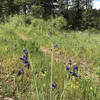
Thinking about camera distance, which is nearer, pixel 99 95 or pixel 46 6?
pixel 99 95

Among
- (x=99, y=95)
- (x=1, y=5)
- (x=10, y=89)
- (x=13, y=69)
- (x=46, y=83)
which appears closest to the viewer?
(x=99, y=95)

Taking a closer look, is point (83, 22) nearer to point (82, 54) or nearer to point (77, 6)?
point (77, 6)

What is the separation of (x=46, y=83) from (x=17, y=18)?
34.1ft

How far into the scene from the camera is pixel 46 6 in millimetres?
27922

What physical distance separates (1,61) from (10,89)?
104cm

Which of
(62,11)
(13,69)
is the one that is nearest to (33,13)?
(62,11)

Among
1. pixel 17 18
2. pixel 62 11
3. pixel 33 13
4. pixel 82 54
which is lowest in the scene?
pixel 82 54

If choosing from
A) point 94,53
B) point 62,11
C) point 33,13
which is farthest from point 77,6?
point 94,53

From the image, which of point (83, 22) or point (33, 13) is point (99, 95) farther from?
point (83, 22)

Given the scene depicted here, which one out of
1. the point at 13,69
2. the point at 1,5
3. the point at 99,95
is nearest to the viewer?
the point at 99,95

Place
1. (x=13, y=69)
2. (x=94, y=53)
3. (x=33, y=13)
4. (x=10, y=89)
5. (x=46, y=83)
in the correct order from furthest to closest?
1. (x=33, y=13)
2. (x=94, y=53)
3. (x=13, y=69)
4. (x=46, y=83)
5. (x=10, y=89)

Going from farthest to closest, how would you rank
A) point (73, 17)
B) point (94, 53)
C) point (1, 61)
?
1. point (73, 17)
2. point (94, 53)
3. point (1, 61)

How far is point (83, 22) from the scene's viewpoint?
34.8 meters

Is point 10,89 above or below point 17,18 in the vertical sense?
below
